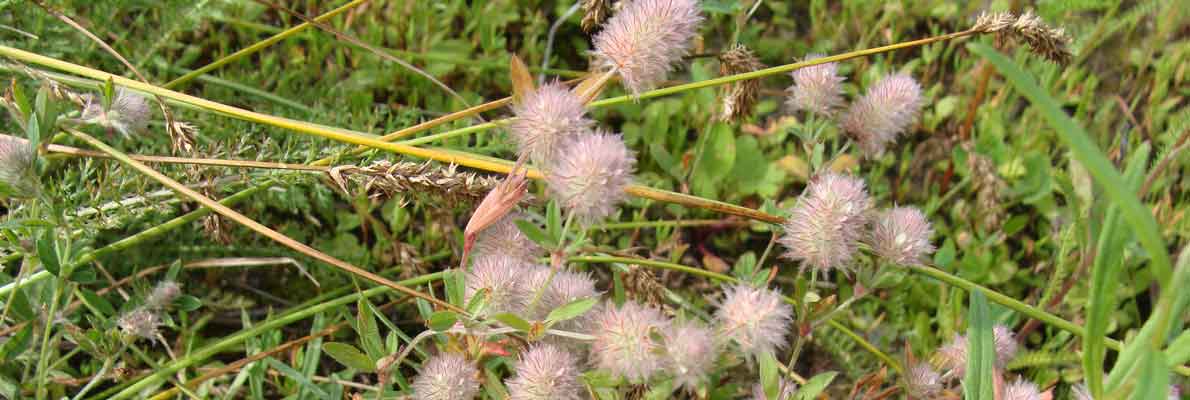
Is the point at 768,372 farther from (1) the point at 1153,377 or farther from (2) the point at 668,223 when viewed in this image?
(2) the point at 668,223

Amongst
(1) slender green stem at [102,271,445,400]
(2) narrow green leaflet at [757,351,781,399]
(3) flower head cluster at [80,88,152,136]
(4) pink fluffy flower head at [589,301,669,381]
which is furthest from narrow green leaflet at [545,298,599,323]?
(3) flower head cluster at [80,88,152,136]

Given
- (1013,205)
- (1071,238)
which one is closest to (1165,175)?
(1013,205)

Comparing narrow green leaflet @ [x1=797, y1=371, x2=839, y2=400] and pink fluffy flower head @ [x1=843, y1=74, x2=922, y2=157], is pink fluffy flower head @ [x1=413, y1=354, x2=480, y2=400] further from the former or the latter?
pink fluffy flower head @ [x1=843, y1=74, x2=922, y2=157]

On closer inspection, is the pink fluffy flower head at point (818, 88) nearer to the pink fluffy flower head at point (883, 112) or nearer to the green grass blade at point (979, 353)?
the pink fluffy flower head at point (883, 112)

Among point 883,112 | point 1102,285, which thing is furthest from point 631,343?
point 883,112

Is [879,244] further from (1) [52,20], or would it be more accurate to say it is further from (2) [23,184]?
(1) [52,20]
